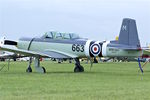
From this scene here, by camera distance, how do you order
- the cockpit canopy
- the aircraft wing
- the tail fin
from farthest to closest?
1. the cockpit canopy
2. the aircraft wing
3. the tail fin

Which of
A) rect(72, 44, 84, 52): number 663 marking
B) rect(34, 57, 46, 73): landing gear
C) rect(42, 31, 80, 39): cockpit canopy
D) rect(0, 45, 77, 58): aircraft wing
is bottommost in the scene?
rect(34, 57, 46, 73): landing gear

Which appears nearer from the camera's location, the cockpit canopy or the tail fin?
the tail fin

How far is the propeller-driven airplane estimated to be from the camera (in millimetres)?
19141

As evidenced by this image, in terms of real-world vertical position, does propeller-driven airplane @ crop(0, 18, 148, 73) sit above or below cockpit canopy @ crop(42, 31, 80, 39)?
below

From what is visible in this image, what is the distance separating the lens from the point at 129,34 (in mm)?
19250

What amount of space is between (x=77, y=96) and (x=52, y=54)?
1154 cm

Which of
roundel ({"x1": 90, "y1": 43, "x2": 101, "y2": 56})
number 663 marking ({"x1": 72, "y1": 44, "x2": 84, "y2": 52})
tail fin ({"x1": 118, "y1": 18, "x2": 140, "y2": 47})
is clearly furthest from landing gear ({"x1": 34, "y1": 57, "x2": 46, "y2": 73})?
tail fin ({"x1": 118, "y1": 18, "x2": 140, "y2": 47})

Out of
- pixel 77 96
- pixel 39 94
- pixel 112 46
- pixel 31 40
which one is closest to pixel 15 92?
pixel 39 94

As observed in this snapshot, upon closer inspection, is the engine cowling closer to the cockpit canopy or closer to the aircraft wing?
the aircraft wing

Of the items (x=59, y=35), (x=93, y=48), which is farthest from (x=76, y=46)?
(x=59, y=35)

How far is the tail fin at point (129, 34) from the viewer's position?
1914 cm

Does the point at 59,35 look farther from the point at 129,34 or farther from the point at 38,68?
the point at 129,34

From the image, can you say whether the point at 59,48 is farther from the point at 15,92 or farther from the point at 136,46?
the point at 15,92

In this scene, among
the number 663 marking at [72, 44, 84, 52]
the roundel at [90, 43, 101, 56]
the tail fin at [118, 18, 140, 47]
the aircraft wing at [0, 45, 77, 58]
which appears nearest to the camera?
the tail fin at [118, 18, 140, 47]
